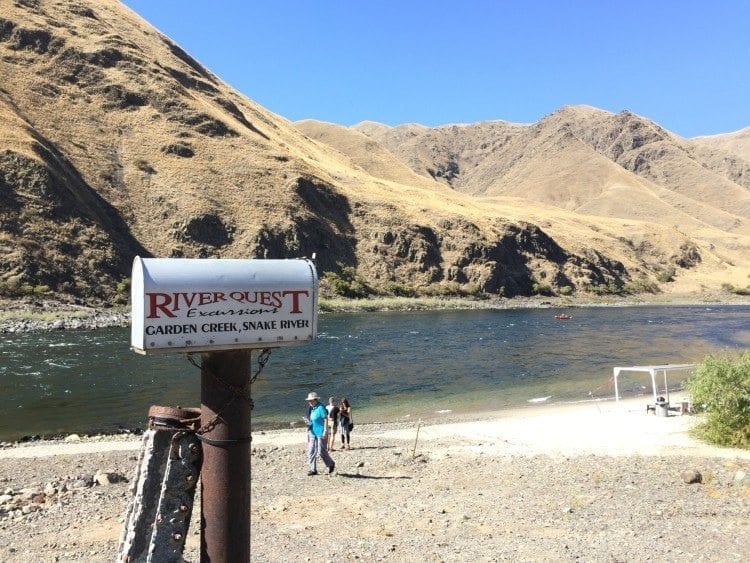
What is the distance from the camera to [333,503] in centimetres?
1232

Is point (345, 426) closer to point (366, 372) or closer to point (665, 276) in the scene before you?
point (366, 372)

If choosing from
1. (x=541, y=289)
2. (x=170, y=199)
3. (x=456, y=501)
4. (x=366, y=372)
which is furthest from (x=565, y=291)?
(x=456, y=501)

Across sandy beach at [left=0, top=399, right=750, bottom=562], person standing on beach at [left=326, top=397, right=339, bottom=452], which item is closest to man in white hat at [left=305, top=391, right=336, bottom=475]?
→ sandy beach at [left=0, top=399, right=750, bottom=562]

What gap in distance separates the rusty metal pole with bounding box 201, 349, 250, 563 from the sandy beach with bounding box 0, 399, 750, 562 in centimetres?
513

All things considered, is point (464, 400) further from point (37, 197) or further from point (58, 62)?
point (58, 62)

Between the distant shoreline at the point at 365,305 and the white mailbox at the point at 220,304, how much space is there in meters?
58.9

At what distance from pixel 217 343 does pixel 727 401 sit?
16136mm

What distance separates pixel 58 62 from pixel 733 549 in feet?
414

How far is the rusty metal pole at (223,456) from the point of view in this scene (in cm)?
433

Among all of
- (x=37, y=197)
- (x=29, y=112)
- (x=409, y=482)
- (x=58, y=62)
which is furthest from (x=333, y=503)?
(x=58, y=62)

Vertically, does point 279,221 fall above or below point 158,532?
above

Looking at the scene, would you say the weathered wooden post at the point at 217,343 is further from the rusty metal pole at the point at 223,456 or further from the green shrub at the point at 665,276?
the green shrub at the point at 665,276

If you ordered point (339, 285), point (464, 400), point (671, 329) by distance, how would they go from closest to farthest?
point (464, 400) → point (671, 329) → point (339, 285)

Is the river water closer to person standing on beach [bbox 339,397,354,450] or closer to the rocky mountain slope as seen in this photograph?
person standing on beach [bbox 339,397,354,450]
